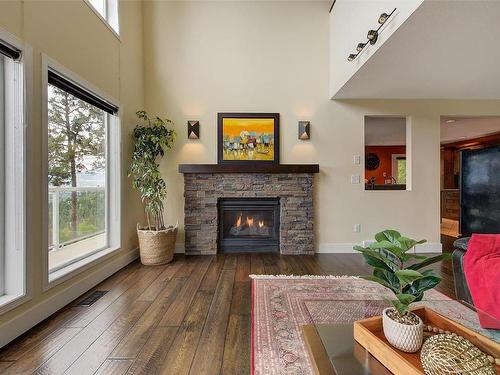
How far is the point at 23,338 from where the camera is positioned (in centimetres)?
165

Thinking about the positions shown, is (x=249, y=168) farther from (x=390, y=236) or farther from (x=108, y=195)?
(x=390, y=236)

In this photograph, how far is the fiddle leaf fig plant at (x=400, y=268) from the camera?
0.84m

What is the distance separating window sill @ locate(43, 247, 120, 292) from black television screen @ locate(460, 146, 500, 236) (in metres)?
5.72

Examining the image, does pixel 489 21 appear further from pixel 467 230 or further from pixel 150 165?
pixel 467 230

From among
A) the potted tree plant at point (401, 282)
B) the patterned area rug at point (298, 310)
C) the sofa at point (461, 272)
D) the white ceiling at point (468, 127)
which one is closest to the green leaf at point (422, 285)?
the potted tree plant at point (401, 282)

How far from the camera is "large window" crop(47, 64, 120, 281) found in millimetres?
2180

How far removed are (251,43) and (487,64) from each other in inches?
112

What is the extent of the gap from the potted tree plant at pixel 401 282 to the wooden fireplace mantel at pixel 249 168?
8.80 feet

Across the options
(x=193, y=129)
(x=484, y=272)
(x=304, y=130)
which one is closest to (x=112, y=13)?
(x=193, y=129)

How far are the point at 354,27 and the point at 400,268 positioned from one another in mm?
2931

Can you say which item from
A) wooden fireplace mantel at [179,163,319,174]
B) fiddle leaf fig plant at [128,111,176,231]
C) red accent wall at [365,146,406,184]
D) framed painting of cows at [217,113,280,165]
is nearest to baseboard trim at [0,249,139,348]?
fiddle leaf fig plant at [128,111,176,231]

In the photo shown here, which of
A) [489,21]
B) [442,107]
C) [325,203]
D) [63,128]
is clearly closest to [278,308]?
[325,203]

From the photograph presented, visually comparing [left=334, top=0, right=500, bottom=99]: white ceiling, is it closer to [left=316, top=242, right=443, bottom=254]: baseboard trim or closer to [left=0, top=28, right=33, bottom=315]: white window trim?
[left=316, top=242, right=443, bottom=254]: baseboard trim

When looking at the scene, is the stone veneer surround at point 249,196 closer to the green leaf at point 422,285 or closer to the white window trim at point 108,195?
the white window trim at point 108,195
